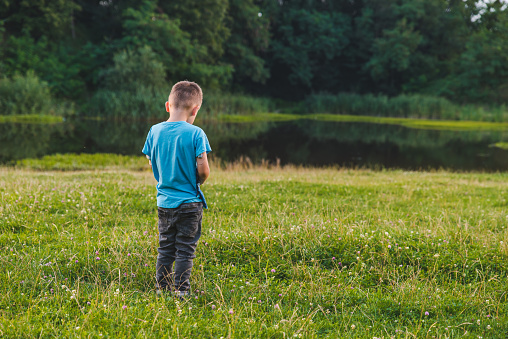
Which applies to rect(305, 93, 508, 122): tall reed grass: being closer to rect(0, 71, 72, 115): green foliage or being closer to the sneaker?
rect(0, 71, 72, 115): green foliage

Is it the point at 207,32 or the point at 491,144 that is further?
the point at 207,32

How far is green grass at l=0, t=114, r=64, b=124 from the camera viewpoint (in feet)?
118

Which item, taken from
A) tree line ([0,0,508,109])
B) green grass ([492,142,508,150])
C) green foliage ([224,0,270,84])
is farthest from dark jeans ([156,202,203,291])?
green foliage ([224,0,270,84])

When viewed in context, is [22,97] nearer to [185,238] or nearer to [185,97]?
[185,97]

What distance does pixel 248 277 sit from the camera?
499cm

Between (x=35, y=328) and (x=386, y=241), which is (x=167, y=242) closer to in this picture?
(x=35, y=328)

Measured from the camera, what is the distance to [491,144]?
33.0m

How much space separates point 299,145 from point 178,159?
2682 centimetres

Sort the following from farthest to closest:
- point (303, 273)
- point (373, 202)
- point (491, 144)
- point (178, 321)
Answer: point (491, 144), point (373, 202), point (303, 273), point (178, 321)

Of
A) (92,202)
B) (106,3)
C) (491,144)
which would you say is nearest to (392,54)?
(491,144)

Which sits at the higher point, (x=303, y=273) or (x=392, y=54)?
(x=392, y=54)

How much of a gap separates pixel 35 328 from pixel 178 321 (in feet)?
3.88

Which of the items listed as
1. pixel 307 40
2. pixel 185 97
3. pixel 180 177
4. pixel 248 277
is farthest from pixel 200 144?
pixel 307 40

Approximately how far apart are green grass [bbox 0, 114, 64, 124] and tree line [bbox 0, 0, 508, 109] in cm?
523
